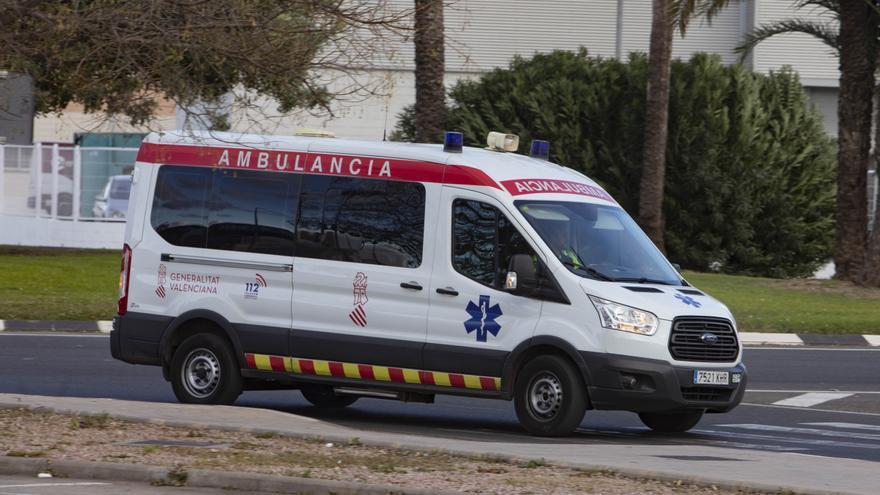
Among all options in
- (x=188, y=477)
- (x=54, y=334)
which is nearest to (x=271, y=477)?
(x=188, y=477)

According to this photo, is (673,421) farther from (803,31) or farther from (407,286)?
(803,31)

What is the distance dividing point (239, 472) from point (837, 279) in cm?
2075

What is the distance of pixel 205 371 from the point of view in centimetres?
1320

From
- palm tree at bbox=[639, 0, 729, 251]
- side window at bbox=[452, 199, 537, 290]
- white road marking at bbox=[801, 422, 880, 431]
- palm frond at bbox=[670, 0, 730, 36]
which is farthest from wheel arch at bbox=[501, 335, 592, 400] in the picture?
palm tree at bbox=[639, 0, 729, 251]

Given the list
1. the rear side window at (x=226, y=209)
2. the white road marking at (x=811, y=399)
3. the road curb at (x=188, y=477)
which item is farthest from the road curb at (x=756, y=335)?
the road curb at (x=188, y=477)

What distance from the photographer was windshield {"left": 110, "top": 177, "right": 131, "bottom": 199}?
34.2 meters

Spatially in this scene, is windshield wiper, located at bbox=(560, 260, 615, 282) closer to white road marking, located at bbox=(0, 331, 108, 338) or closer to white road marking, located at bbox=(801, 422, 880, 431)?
white road marking, located at bbox=(801, 422, 880, 431)

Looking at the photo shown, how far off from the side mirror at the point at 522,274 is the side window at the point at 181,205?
9.44 feet

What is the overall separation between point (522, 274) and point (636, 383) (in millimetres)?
1190

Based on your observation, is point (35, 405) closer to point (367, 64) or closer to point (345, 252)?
point (345, 252)

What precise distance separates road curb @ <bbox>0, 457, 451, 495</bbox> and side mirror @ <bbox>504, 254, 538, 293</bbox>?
3562 millimetres

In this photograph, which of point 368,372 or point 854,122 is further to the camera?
point 854,122

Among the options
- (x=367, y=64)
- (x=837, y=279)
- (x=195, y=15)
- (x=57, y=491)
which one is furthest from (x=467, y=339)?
(x=837, y=279)

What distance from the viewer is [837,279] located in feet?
92.0
